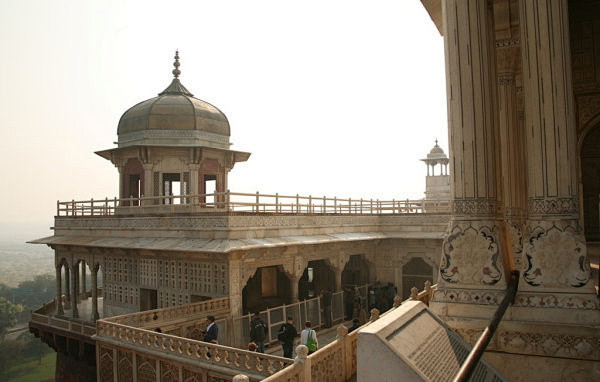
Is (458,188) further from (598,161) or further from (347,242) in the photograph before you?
(347,242)

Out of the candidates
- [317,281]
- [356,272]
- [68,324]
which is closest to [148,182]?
[68,324]

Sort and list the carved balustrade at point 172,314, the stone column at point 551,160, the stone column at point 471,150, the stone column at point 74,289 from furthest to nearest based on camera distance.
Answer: the stone column at point 74,289
the carved balustrade at point 172,314
the stone column at point 471,150
the stone column at point 551,160

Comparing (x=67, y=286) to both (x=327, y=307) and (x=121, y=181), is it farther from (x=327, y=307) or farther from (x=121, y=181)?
(x=327, y=307)

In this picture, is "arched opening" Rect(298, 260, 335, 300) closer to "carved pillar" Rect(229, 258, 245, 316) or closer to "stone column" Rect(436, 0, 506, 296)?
"carved pillar" Rect(229, 258, 245, 316)

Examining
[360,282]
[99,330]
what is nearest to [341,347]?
[99,330]

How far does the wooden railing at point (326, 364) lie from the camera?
6.18m

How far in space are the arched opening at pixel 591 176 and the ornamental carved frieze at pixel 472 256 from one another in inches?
213

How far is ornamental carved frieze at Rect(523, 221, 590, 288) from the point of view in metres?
5.27

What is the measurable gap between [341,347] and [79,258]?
13.5 meters

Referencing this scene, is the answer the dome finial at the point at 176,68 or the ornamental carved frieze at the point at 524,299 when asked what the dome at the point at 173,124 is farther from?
the ornamental carved frieze at the point at 524,299

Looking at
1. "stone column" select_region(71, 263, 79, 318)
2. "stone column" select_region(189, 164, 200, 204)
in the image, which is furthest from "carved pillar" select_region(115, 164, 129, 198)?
"stone column" select_region(71, 263, 79, 318)

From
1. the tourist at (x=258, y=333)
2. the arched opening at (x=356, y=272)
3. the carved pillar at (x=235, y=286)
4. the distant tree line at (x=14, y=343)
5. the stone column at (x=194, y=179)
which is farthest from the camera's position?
the distant tree line at (x=14, y=343)

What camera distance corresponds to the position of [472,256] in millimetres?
5715

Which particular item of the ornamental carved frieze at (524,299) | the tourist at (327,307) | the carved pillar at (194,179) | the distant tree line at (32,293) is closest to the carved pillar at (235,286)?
the tourist at (327,307)
